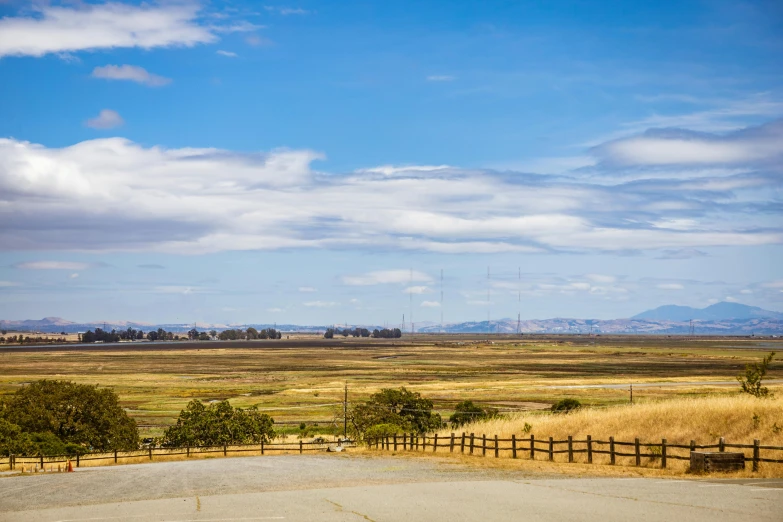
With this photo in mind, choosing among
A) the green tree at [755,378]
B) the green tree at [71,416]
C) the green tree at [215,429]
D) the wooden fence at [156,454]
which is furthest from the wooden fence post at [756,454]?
the green tree at [71,416]

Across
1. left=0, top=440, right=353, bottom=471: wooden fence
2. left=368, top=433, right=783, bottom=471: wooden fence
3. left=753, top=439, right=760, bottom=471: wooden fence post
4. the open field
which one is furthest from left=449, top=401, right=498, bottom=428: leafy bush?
left=753, top=439, right=760, bottom=471: wooden fence post

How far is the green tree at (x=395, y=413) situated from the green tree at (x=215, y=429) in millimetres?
7759

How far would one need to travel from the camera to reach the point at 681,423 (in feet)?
130

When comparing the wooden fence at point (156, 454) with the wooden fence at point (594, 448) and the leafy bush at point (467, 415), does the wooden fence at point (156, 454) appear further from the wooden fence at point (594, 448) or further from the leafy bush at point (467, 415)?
the leafy bush at point (467, 415)

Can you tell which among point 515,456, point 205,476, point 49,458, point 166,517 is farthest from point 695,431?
point 49,458

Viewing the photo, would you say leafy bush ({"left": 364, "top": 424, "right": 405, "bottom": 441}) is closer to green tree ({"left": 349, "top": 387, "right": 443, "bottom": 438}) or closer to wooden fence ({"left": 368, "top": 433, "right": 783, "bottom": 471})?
green tree ({"left": 349, "top": 387, "right": 443, "bottom": 438})

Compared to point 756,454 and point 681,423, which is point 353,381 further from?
point 756,454

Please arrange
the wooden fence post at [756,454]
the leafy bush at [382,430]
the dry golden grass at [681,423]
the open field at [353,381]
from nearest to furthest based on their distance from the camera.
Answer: the wooden fence post at [756,454] < the dry golden grass at [681,423] < the leafy bush at [382,430] < the open field at [353,381]

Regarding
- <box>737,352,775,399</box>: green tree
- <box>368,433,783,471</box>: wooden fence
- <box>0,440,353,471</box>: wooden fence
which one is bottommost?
<box>0,440,353,471</box>: wooden fence

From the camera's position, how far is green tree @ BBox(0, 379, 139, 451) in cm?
5822

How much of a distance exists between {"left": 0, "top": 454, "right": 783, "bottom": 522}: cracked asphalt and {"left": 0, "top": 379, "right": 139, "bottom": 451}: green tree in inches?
922

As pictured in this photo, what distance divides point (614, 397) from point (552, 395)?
9.58 m

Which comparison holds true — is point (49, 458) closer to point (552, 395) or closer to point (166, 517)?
point (166, 517)

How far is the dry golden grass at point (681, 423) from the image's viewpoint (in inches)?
1422
